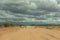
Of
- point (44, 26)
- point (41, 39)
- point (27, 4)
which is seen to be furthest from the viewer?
point (44, 26)

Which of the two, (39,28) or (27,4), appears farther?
(39,28)

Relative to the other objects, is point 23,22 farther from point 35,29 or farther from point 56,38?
point 56,38

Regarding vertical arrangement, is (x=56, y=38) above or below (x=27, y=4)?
below

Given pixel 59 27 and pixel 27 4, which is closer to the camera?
pixel 27 4

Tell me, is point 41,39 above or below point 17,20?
below

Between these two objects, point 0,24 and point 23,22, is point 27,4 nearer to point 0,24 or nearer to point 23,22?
point 23,22

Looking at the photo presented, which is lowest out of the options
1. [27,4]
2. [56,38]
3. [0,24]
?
[56,38]

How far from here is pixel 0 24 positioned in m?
14.4

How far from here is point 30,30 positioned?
45.5 ft

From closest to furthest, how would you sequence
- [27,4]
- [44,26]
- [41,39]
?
[41,39], [27,4], [44,26]

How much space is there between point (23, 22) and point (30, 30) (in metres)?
0.81

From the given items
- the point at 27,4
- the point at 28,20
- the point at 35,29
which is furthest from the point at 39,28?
the point at 27,4

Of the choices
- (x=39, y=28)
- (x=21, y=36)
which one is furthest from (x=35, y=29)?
(x=21, y=36)

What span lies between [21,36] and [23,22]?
1795 millimetres
